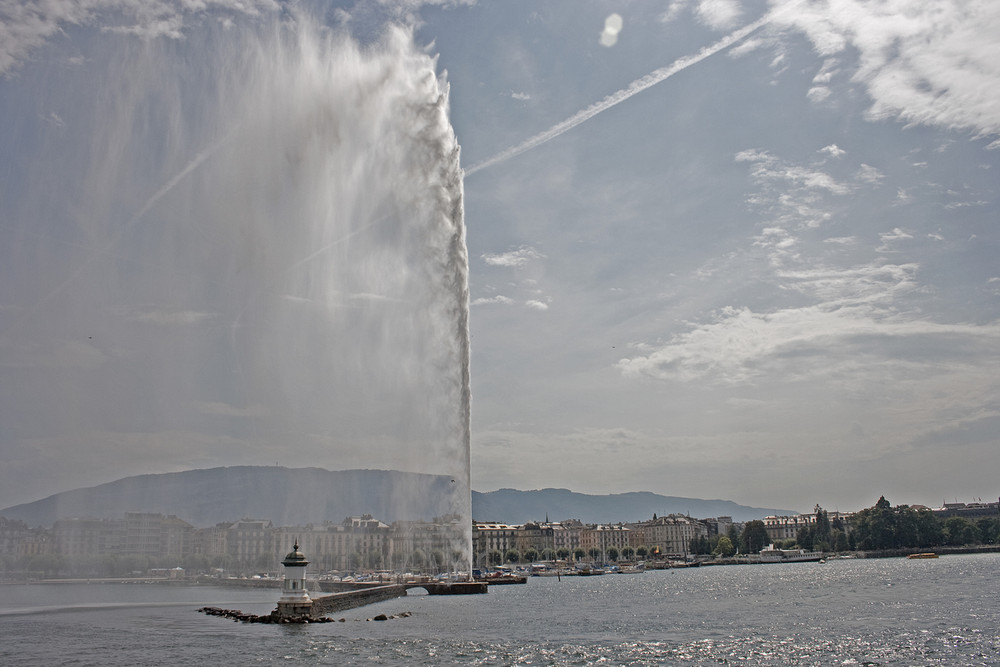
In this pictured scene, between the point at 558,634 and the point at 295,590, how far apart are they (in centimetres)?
1656

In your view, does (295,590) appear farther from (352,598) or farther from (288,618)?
(352,598)

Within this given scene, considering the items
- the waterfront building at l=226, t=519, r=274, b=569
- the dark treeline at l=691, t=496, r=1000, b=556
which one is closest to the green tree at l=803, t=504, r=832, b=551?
the dark treeline at l=691, t=496, r=1000, b=556

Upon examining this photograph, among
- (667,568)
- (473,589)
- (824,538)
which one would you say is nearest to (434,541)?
(667,568)

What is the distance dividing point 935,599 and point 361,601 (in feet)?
135

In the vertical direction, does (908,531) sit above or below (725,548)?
above

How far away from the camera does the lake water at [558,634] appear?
107ft

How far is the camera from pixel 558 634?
1619 inches

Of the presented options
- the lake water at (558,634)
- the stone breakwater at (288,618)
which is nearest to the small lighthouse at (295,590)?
the stone breakwater at (288,618)

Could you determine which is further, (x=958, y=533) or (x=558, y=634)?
(x=958, y=533)

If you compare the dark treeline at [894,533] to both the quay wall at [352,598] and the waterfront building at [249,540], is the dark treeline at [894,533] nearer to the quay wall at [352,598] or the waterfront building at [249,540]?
the waterfront building at [249,540]

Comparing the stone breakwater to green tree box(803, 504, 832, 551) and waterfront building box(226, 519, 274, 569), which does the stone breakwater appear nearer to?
waterfront building box(226, 519, 274, 569)

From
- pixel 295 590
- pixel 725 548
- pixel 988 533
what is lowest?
pixel 725 548

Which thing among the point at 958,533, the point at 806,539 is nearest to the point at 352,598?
the point at 806,539

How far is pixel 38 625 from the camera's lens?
49.4 metres
